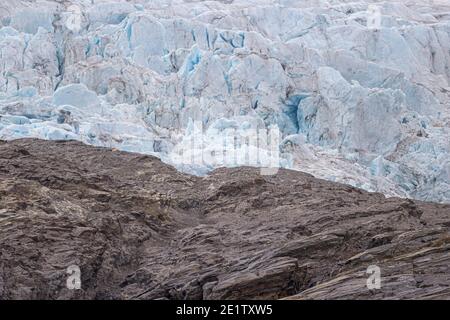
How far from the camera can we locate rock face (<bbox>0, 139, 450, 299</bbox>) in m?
7.31

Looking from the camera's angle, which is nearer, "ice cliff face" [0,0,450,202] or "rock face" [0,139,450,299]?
"rock face" [0,139,450,299]

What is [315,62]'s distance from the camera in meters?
31.1

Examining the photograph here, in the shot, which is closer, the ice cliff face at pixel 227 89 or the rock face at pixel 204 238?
the rock face at pixel 204 238

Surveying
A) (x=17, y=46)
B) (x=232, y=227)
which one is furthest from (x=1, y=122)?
(x=232, y=227)

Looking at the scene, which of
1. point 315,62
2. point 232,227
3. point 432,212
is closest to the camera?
point 232,227

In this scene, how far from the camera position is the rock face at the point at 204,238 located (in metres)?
7.31

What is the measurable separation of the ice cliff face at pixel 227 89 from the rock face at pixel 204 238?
811 centimetres

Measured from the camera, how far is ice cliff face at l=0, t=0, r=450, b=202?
71.6ft

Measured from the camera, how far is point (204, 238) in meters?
9.20

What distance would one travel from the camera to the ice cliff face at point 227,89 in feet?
71.6

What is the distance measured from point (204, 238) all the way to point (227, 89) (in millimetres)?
17881

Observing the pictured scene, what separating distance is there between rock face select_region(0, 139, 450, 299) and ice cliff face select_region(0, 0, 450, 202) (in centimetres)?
811
